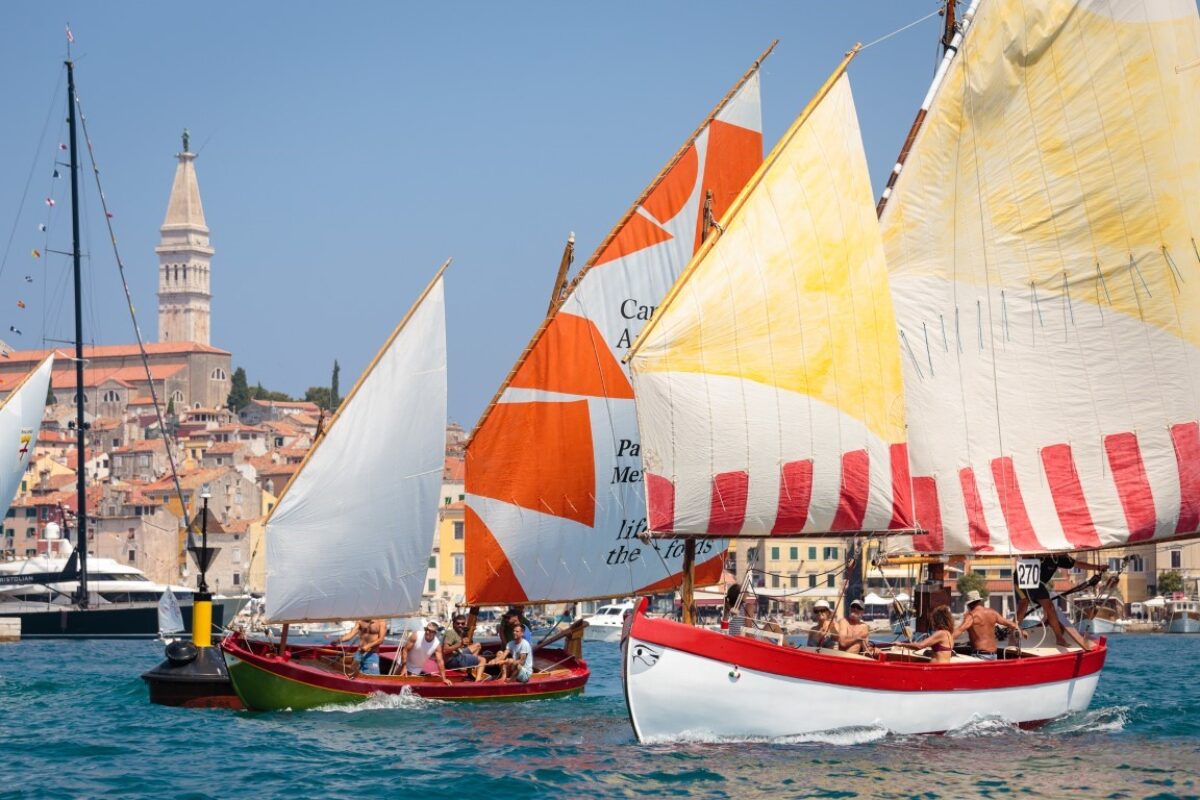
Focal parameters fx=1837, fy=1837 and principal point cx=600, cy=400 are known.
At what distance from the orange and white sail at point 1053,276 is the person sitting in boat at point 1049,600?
23.1 inches

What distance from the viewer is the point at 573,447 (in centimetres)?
3572

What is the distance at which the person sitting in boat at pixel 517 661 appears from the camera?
114ft

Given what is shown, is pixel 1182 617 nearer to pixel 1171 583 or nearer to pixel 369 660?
pixel 1171 583

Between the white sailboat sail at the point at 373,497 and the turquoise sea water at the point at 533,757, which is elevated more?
the white sailboat sail at the point at 373,497

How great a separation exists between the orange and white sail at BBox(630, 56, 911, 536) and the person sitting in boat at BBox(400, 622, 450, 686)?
29.8ft

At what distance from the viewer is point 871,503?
27672 mm

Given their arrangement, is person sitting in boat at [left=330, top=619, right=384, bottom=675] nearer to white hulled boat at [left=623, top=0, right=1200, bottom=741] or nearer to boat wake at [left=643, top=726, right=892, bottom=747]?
boat wake at [left=643, top=726, right=892, bottom=747]

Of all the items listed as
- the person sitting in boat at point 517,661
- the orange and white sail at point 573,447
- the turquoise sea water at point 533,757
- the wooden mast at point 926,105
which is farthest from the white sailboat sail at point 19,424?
the wooden mast at point 926,105

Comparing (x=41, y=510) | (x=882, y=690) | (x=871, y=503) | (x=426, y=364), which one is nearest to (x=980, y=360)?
(x=871, y=503)

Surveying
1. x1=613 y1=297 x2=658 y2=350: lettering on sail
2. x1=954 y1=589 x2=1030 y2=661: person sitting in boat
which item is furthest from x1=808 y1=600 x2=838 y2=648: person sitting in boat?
x1=613 y1=297 x2=658 y2=350: lettering on sail

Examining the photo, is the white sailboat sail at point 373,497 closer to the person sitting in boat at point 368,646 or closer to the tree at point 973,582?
the person sitting in boat at point 368,646

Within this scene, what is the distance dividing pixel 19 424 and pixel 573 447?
2710cm

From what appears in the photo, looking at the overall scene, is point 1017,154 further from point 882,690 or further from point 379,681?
point 379,681

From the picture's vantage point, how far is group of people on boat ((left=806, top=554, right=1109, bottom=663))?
27.7m
